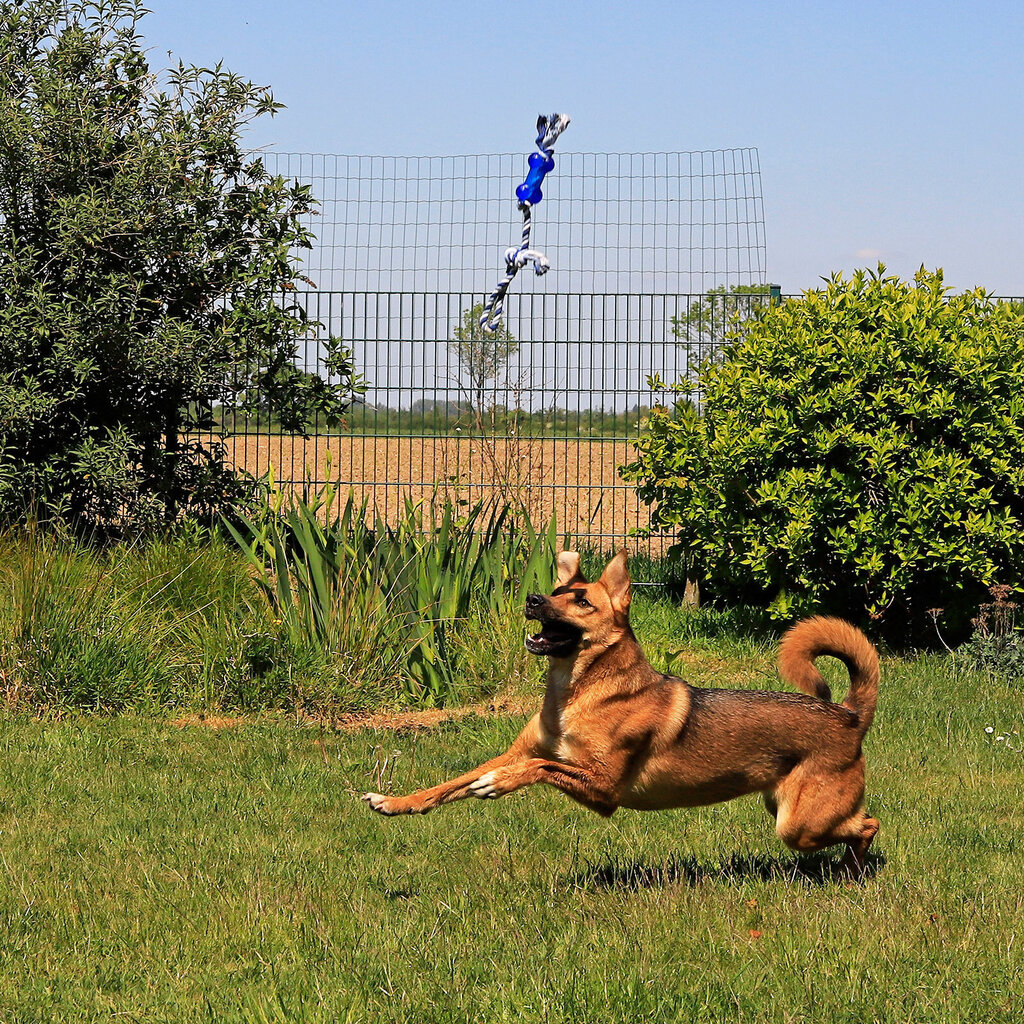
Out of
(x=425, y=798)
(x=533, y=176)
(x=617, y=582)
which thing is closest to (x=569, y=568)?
(x=617, y=582)

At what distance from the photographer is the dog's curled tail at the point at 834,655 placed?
5250mm

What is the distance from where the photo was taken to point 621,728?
15.7 feet

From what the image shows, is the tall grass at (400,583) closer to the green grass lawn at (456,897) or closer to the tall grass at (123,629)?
the tall grass at (123,629)


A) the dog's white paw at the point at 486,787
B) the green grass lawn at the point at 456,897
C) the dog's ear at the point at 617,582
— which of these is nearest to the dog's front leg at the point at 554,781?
the dog's white paw at the point at 486,787

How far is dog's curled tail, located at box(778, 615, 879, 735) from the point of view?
525 cm

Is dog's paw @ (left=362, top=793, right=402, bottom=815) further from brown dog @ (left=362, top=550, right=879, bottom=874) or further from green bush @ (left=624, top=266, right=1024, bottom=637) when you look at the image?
green bush @ (left=624, top=266, right=1024, bottom=637)

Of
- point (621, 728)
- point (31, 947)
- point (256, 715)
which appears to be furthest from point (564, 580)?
point (256, 715)

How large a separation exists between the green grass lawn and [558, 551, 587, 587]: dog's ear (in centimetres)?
122

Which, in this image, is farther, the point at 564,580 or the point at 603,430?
the point at 603,430

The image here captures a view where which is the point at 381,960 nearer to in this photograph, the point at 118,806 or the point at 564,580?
the point at 564,580

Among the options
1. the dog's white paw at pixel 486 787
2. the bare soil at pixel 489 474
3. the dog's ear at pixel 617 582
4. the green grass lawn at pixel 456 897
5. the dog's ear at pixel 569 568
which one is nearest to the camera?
the green grass lawn at pixel 456 897

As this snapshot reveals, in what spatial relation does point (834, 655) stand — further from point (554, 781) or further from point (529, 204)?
point (529, 204)

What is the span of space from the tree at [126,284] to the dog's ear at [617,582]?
562 centimetres

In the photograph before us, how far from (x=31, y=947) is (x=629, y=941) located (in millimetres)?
2093
